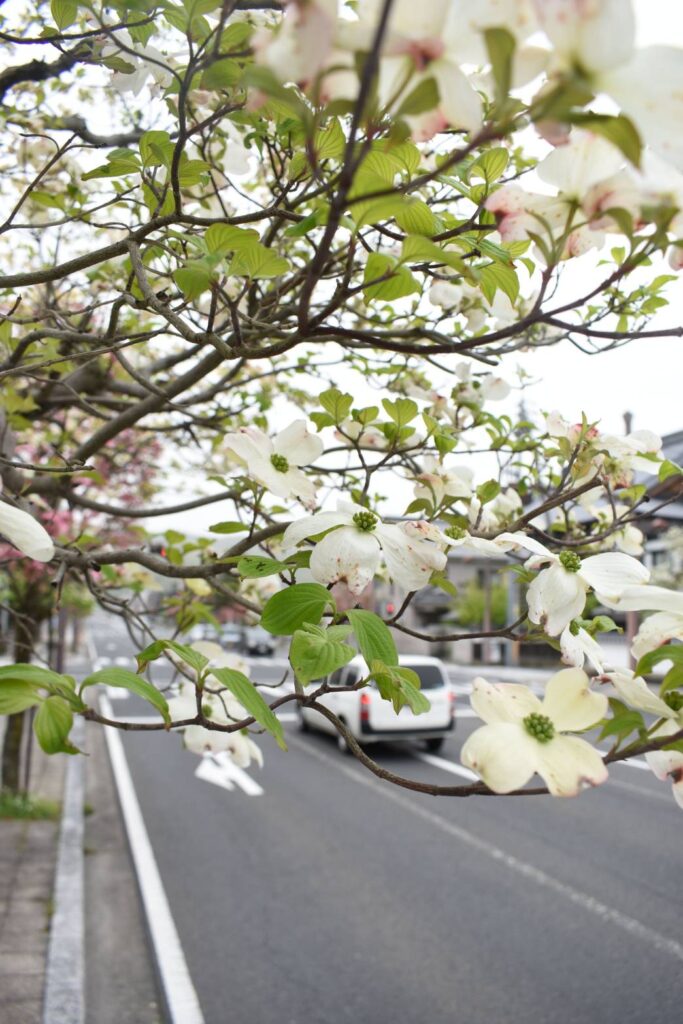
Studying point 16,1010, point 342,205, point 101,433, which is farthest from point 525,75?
point 16,1010

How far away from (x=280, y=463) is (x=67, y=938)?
321 centimetres

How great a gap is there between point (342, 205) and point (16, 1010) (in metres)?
3.22

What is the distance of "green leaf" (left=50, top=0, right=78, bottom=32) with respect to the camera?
98 centimetres

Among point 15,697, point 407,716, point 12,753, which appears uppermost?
point 15,697

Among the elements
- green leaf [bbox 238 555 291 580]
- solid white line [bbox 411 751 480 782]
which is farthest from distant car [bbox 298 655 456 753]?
green leaf [bbox 238 555 291 580]

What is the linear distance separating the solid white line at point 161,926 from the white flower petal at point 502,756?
294 cm

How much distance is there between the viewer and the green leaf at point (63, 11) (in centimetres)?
98

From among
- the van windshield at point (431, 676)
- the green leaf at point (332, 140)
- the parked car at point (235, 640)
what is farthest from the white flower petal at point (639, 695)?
the parked car at point (235, 640)

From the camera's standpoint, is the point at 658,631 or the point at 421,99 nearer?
the point at 421,99

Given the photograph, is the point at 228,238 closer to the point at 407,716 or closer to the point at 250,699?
the point at 250,699

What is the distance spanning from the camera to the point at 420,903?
4410 millimetres

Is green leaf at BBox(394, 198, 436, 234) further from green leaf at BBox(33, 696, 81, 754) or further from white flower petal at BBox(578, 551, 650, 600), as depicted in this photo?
green leaf at BBox(33, 696, 81, 754)

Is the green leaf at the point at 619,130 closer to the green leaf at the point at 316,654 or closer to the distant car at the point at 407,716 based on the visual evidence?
the green leaf at the point at 316,654

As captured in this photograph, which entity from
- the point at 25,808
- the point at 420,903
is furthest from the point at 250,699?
the point at 25,808
